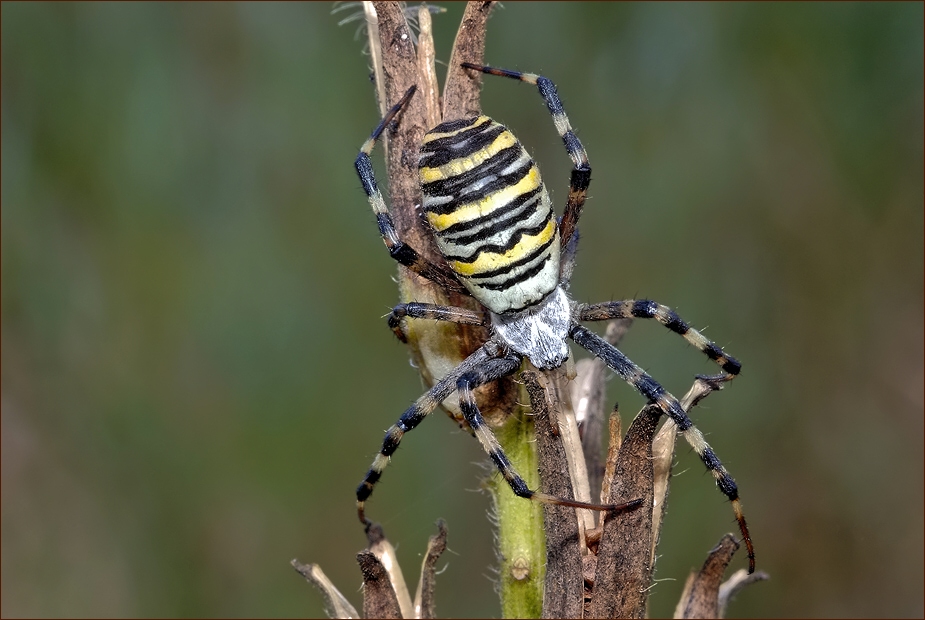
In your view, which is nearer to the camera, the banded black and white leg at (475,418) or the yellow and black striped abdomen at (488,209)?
the banded black and white leg at (475,418)

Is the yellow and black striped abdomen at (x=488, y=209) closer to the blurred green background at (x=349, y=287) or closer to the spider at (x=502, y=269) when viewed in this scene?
the spider at (x=502, y=269)

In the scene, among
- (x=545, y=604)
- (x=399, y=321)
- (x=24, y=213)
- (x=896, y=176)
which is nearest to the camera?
(x=545, y=604)

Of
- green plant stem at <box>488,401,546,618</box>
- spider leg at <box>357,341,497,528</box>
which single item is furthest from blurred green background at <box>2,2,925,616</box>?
green plant stem at <box>488,401,546,618</box>

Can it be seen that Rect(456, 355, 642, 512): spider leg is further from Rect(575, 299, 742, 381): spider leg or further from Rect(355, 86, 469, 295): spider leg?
Rect(575, 299, 742, 381): spider leg

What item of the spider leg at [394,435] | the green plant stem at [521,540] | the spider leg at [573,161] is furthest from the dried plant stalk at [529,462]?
the spider leg at [573,161]

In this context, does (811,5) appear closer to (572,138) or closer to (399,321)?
(572,138)

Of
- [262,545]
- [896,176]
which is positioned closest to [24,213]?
[262,545]

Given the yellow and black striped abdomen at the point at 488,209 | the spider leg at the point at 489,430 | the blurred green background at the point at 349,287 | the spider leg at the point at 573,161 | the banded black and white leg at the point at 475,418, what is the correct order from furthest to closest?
the blurred green background at the point at 349,287, the spider leg at the point at 573,161, the yellow and black striped abdomen at the point at 488,209, the banded black and white leg at the point at 475,418, the spider leg at the point at 489,430
